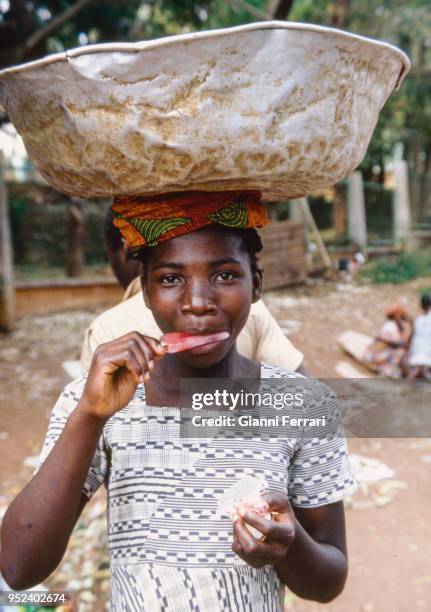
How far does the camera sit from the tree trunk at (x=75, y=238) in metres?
9.93

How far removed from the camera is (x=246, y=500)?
1.13m

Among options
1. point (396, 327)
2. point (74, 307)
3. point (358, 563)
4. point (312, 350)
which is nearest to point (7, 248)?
point (74, 307)

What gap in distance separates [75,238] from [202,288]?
946 centimetres

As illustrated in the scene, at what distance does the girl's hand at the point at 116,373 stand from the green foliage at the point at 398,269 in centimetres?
1045

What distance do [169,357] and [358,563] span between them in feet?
8.39

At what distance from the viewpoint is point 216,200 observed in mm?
1251

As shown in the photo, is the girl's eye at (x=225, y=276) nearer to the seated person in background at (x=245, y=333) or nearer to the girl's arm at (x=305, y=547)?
the girl's arm at (x=305, y=547)

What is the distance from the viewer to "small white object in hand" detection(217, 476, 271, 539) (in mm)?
1076

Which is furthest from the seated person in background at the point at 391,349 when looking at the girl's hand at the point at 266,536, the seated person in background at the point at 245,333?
the girl's hand at the point at 266,536

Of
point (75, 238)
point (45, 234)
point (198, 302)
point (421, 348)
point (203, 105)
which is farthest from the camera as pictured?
point (45, 234)

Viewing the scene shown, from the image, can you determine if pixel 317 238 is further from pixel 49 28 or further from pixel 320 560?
pixel 320 560

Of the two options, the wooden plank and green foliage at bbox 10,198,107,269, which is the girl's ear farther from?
green foliage at bbox 10,198,107,269

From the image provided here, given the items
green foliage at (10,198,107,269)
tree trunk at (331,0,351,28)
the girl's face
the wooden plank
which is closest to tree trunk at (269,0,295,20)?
the girl's face

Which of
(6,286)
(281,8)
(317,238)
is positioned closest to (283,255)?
(317,238)
